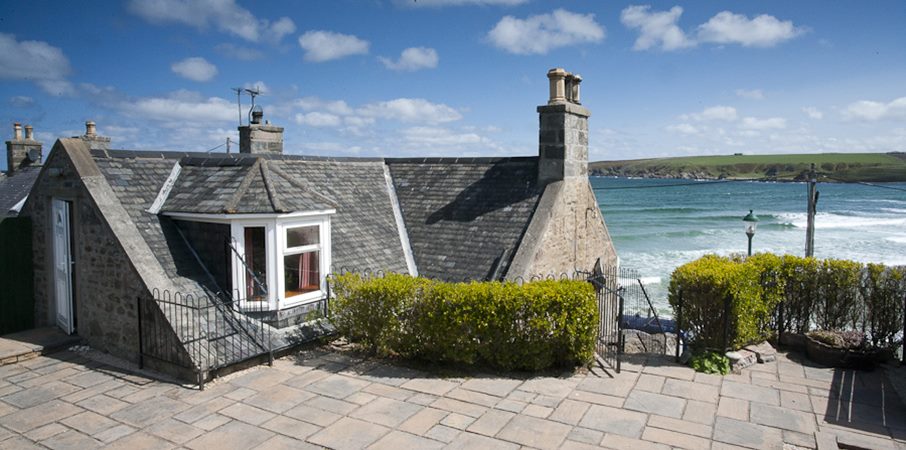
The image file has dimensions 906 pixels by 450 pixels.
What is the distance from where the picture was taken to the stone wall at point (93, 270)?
9328 mm

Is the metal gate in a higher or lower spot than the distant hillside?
lower

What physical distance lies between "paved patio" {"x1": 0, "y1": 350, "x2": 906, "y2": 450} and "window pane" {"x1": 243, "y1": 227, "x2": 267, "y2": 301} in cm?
142

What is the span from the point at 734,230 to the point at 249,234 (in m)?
53.1

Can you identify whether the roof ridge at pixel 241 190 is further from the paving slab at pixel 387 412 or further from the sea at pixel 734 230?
the sea at pixel 734 230

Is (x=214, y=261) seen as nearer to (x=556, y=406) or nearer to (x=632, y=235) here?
(x=556, y=406)

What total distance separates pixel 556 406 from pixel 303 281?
17.6 feet

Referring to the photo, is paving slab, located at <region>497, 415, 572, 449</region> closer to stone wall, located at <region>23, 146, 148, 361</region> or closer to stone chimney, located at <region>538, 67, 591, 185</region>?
stone wall, located at <region>23, 146, 148, 361</region>

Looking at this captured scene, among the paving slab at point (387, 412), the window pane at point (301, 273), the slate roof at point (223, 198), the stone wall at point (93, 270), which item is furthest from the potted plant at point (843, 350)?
the stone wall at point (93, 270)

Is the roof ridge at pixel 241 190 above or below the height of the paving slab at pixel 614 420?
above

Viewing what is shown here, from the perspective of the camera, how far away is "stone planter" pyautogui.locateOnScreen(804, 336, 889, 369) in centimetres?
962

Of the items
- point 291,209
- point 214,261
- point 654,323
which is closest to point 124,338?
point 214,261

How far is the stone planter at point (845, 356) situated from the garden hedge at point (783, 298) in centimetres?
72

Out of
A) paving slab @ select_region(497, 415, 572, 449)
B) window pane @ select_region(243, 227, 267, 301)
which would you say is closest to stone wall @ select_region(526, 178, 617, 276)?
paving slab @ select_region(497, 415, 572, 449)

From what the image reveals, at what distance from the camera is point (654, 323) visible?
57.7ft
